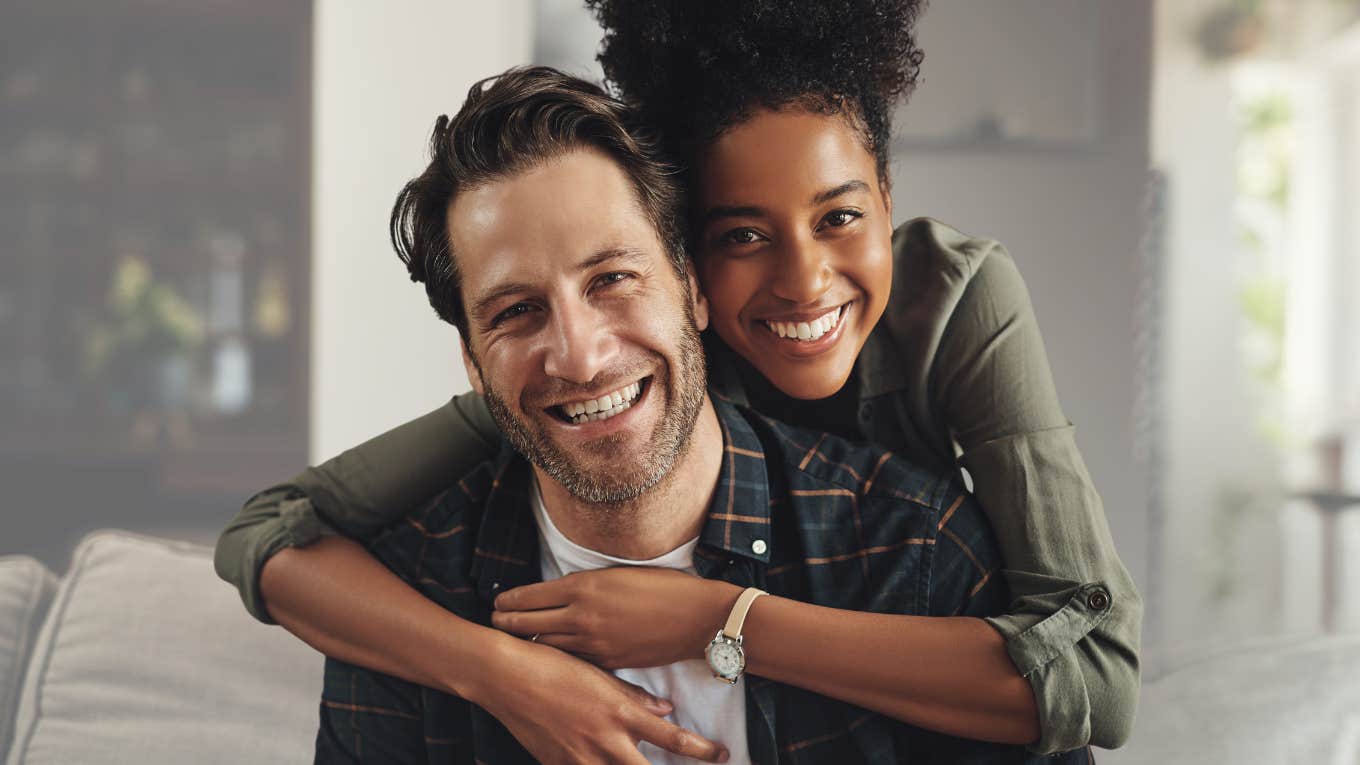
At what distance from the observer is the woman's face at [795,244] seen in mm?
1085

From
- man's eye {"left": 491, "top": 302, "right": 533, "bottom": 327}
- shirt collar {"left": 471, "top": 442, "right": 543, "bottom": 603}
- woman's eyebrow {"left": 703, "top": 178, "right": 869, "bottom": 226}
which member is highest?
woman's eyebrow {"left": 703, "top": 178, "right": 869, "bottom": 226}

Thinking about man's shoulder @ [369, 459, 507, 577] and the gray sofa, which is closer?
man's shoulder @ [369, 459, 507, 577]

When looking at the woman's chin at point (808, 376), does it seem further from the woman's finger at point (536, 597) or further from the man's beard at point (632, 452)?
the woman's finger at point (536, 597)

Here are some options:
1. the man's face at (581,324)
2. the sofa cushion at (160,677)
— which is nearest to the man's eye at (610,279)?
the man's face at (581,324)

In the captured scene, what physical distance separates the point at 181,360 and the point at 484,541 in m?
0.97

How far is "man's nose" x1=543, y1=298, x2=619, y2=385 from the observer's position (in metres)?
1.06

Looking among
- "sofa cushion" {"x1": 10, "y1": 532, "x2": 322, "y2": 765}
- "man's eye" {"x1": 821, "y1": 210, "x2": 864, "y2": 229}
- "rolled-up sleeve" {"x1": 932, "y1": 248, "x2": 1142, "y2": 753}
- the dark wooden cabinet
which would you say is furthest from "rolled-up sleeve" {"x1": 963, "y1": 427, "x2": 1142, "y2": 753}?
the dark wooden cabinet

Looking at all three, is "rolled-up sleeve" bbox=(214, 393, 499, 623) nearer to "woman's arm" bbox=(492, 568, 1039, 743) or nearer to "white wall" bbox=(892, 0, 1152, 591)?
"woman's arm" bbox=(492, 568, 1039, 743)

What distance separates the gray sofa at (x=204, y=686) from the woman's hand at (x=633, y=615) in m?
0.56

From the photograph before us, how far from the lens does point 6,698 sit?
156 cm

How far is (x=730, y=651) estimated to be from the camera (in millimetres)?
1070

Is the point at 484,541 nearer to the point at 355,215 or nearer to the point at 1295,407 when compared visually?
the point at 355,215

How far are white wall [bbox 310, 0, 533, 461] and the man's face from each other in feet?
1.71

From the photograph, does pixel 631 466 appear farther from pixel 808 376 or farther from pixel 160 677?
pixel 160 677
